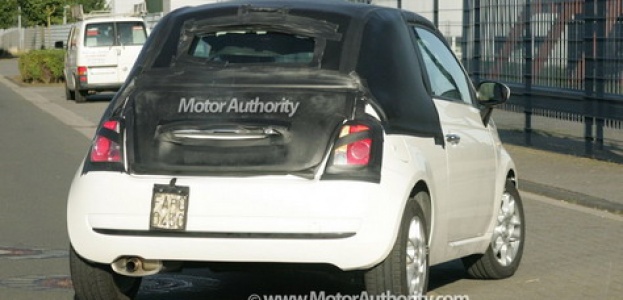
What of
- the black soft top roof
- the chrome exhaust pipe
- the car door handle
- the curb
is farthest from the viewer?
the curb

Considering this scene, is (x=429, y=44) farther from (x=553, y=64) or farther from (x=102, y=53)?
(x=102, y=53)

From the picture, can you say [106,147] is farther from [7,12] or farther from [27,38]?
[7,12]

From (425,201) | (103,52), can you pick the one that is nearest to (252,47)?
(425,201)

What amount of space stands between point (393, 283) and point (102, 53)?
2852 centimetres

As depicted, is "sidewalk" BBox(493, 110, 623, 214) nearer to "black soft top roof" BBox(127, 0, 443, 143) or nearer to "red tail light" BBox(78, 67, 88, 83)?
"black soft top roof" BBox(127, 0, 443, 143)

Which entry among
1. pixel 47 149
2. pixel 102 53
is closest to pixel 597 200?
pixel 47 149

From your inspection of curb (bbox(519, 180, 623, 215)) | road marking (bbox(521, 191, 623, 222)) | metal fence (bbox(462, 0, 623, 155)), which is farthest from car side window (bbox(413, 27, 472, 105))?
metal fence (bbox(462, 0, 623, 155))

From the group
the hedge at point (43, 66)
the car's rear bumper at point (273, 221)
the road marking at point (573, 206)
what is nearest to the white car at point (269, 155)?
the car's rear bumper at point (273, 221)

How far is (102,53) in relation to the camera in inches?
1382

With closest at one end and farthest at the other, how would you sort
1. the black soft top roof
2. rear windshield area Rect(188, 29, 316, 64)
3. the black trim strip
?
1. the black trim strip
2. the black soft top roof
3. rear windshield area Rect(188, 29, 316, 64)

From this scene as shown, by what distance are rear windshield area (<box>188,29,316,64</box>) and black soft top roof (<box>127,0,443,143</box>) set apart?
0.08 meters

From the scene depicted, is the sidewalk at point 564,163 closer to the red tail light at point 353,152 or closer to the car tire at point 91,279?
the red tail light at point 353,152

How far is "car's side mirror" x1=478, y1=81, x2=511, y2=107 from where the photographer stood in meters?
9.09

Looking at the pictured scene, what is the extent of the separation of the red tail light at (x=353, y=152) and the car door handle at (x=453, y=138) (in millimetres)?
1122
